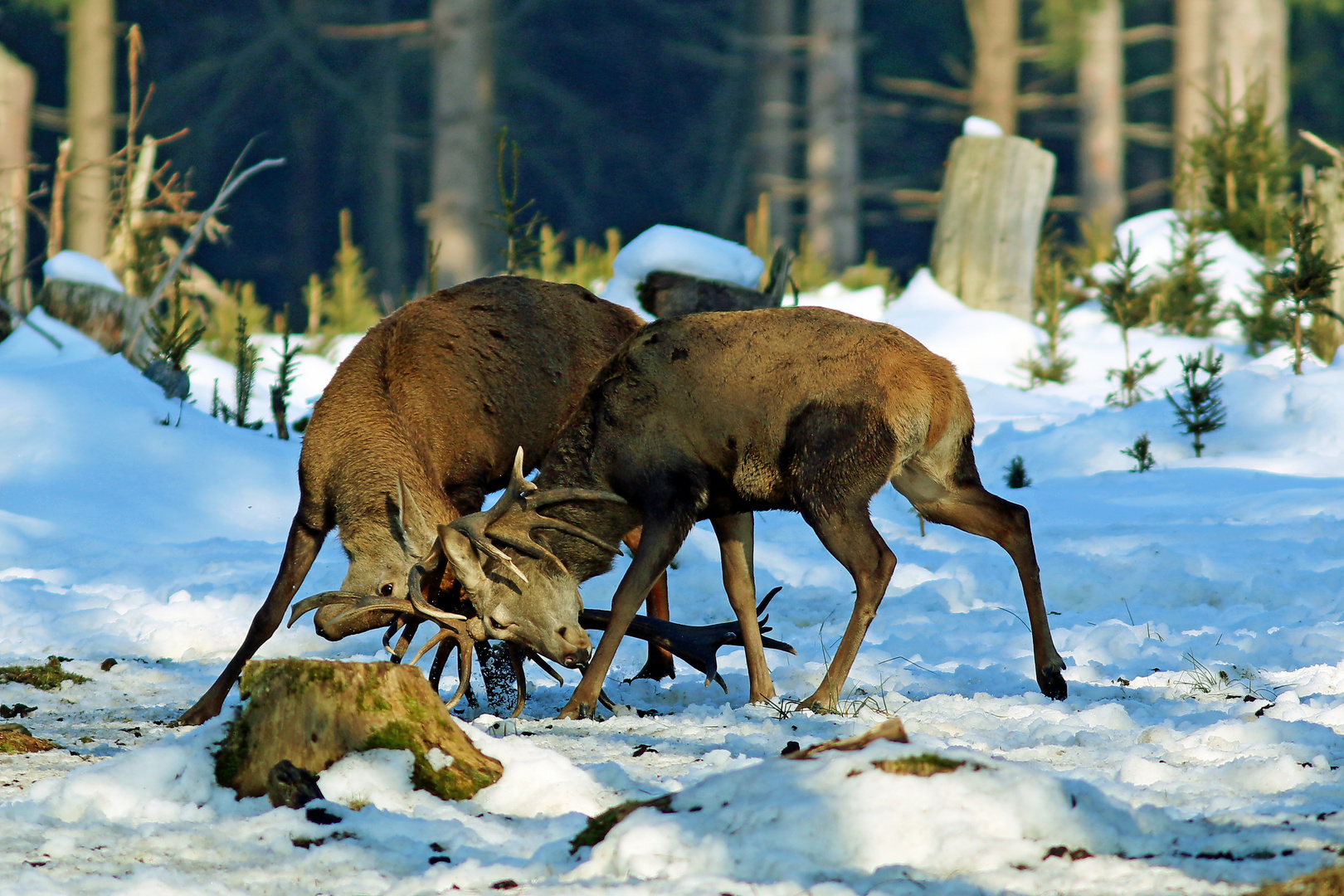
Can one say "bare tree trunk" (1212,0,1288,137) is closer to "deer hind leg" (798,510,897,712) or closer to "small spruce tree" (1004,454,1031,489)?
"small spruce tree" (1004,454,1031,489)

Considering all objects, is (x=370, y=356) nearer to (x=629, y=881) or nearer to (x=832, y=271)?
(x=629, y=881)

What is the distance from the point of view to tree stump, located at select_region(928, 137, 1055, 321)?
52.6 ft

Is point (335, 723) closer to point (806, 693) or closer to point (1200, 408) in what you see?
point (806, 693)

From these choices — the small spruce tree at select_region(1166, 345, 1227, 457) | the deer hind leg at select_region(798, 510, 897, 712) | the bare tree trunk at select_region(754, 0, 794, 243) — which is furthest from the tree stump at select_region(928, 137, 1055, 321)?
the deer hind leg at select_region(798, 510, 897, 712)

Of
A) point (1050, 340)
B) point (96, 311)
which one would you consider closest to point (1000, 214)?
point (1050, 340)

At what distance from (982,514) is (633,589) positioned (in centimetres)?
147

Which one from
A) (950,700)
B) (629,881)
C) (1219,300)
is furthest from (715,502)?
(1219,300)

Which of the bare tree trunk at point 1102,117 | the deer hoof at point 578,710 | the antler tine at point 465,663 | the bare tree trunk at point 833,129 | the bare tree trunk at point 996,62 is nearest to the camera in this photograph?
the antler tine at point 465,663

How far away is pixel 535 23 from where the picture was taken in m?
35.9

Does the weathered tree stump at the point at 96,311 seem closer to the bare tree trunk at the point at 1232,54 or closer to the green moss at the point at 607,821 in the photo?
the green moss at the point at 607,821

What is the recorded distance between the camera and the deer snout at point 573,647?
5.64m

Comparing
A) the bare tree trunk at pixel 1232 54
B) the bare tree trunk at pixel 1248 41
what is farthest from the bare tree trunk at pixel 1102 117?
the bare tree trunk at pixel 1248 41

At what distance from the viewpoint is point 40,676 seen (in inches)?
238

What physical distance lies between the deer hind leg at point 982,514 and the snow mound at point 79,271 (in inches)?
330
